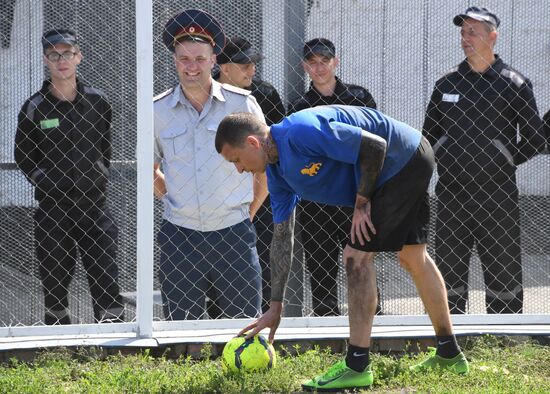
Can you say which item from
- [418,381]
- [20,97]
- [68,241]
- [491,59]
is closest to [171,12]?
[20,97]

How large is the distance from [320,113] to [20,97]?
2838mm

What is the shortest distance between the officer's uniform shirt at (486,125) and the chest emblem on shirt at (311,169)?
6.49 feet

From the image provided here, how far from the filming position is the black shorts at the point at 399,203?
17.5 feet

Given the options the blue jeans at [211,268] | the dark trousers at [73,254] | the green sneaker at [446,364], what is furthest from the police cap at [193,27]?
the green sneaker at [446,364]

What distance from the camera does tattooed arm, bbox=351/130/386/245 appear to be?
5125 mm

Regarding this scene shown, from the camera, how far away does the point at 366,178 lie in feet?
17.0

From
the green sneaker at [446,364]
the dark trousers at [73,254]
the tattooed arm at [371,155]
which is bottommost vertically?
the green sneaker at [446,364]

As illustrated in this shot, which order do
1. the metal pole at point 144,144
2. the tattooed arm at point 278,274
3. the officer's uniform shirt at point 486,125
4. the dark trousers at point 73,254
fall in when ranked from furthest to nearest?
1. the officer's uniform shirt at point 486,125
2. the dark trousers at point 73,254
3. the metal pole at point 144,144
4. the tattooed arm at point 278,274

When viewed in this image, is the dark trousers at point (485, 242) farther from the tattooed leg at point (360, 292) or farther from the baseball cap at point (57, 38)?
the baseball cap at point (57, 38)

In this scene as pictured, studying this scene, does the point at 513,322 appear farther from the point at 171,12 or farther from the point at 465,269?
the point at 171,12

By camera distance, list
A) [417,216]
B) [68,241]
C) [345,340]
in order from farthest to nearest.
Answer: [68,241] < [345,340] < [417,216]

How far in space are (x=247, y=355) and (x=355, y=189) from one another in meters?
1.04

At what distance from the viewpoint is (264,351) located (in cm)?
561

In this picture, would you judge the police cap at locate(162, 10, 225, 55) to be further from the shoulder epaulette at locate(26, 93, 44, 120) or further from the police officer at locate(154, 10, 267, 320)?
the shoulder epaulette at locate(26, 93, 44, 120)
